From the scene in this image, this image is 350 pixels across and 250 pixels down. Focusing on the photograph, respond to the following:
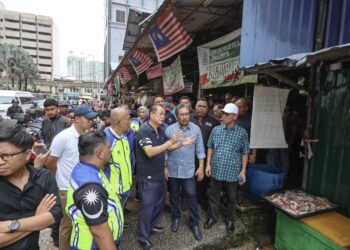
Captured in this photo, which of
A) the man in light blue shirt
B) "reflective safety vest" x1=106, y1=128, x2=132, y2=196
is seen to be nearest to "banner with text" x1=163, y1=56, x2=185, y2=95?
the man in light blue shirt

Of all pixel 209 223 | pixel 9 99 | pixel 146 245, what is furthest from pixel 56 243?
pixel 9 99

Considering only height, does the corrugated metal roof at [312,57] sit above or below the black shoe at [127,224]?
above

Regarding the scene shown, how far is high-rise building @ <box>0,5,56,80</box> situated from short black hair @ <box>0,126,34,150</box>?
101 meters

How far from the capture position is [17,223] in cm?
162

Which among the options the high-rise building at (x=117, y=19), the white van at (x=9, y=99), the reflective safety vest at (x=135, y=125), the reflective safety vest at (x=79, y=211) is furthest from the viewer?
the high-rise building at (x=117, y=19)

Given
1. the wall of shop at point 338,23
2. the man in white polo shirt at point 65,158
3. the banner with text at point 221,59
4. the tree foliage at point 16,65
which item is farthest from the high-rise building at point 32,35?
the wall of shop at point 338,23

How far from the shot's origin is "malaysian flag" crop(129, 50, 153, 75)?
833 centimetres

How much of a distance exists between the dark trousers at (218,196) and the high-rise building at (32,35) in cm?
10054

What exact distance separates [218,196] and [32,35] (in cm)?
10741

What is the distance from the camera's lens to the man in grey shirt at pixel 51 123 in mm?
4930

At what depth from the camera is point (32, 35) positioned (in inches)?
3521

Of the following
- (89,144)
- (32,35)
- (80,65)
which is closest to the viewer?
(89,144)

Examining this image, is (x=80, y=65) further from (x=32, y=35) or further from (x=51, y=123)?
(x=51, y=123)

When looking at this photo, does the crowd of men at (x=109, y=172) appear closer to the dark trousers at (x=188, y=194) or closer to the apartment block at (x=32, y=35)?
the dark trousers at (x=188, y=194)
